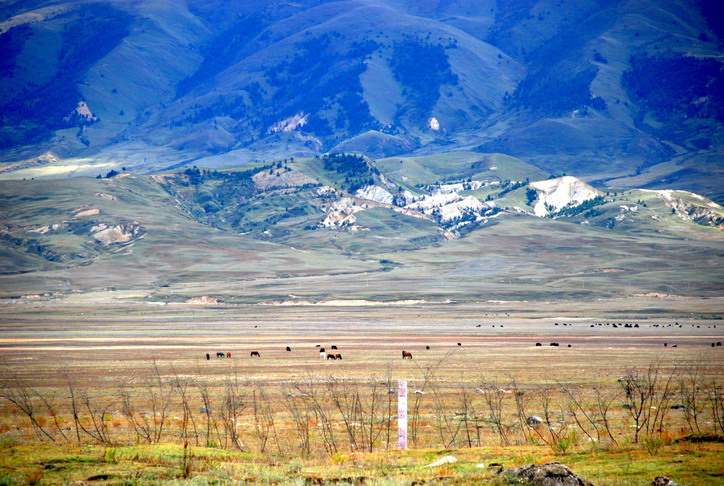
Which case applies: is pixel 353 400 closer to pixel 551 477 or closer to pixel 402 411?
pixel 402 411

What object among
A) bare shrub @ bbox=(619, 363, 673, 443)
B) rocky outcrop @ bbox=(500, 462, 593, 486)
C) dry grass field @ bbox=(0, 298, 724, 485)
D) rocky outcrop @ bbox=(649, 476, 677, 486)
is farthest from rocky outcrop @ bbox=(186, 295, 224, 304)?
rocky outcrop @ bbox=(649, 476, 677, 486)

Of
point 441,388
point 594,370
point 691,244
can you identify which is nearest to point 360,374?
point 441,388

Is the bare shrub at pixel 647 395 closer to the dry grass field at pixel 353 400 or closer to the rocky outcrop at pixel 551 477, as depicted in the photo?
the dry grass field at pixel 353 400

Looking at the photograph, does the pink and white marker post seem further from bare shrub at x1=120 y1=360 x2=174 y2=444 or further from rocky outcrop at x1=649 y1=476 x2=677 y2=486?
bare shrub at x1=120 y1=360 x2=174 y2=444

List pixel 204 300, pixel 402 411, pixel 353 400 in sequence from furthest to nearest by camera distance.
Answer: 1. pixel 204 300
2. pixel 353 400
3. pixel 402 411

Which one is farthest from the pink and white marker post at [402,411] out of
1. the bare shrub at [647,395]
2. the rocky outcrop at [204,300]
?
the rocky outcrop at [204,300]

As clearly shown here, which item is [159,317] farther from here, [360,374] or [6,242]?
[6,242]

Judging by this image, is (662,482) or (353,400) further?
(353,400)

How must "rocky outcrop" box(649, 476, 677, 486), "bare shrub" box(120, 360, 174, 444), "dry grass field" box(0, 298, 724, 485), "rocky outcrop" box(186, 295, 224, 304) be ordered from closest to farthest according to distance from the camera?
1. "rocky outcrop" box(649, 476, 677, 486)
2. "dry grass field" box(0, 298, 724, 485)
3. "bare shrub" box(120, 360, 174, 444)
4. "rocky outcrop" box(186, 295, 224, 304)

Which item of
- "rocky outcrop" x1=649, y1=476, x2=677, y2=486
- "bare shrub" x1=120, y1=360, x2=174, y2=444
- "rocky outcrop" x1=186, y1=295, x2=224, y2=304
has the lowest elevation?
"rocky outcrop" x1=649, y1=476, x2=677, y2=486

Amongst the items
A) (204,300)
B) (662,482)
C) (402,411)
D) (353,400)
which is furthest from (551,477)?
(204,300)
